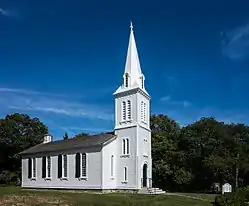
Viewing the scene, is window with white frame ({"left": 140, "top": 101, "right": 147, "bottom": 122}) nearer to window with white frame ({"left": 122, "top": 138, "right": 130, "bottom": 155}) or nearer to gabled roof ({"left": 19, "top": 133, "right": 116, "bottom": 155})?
window with white frame ({"left": 122, "top": 138, "right": 130, "bottom": 155})

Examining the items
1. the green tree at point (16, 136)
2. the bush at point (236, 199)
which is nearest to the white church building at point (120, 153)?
the bush at point (236, 199)

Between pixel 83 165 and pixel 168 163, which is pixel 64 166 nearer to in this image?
pixel 83 165

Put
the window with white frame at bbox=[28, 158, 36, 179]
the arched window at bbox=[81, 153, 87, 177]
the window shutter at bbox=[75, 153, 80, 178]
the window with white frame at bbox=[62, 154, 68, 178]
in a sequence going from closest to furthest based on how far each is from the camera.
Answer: the arched window at bbox=[81, 153, 87, 177] < the window shutter at bbox=[75, 153, 80, 178] < the window with white frame at bbox=[62, 154, 68, 178] < the window with white frame at bbox=[28, 158, 36, 179]

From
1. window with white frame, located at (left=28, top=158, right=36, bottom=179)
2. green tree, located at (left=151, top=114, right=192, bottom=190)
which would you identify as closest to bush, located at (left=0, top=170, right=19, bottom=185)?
window with white frame, located at (left=28, top=158, right=36, bottom=179)

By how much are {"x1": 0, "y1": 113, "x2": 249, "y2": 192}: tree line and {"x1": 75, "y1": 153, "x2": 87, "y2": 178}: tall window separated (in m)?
17.7

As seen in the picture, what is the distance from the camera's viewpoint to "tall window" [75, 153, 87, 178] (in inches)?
1757

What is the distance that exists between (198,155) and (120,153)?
16698mm

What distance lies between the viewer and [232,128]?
Answer: 56.5m

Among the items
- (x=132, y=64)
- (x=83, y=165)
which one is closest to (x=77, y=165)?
(x=83, y=165)

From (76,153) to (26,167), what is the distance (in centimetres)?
1212

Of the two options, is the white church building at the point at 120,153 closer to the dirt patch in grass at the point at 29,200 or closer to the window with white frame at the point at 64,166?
the window with white frame at the point at 64,166

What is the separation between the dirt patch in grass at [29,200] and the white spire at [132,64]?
21.2 m

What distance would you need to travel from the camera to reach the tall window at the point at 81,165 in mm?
44625

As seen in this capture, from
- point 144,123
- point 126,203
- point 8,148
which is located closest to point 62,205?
point 126,203
